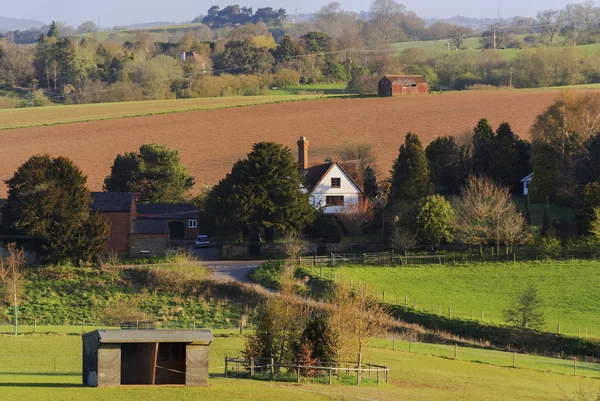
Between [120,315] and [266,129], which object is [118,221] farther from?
[266,129]

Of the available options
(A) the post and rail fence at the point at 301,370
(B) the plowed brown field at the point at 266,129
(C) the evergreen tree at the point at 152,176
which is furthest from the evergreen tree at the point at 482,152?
(A) the post and rail fence at the point at 301,370

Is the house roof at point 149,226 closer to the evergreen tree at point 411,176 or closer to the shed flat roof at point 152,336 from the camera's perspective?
the evergreen tree at point 411,176

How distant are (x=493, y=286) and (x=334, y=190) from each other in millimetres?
18896

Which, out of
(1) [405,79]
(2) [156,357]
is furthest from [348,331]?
(1) [405,79]

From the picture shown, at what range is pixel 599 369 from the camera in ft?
142

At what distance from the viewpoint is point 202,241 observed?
68.8m

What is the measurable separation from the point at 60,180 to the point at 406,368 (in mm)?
31008

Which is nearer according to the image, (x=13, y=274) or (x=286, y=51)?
(x=13, y=274)

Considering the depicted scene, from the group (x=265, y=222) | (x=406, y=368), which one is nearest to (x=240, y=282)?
(x=265, y=222)

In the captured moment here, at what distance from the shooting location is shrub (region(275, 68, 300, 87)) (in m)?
140

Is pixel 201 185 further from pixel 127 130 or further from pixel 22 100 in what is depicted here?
pixel 22 100

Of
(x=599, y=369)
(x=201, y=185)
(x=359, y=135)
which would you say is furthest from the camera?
(x=359, y=135)

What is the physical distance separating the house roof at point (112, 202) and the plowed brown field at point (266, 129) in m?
16.4

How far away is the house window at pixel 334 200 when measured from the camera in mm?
74312
